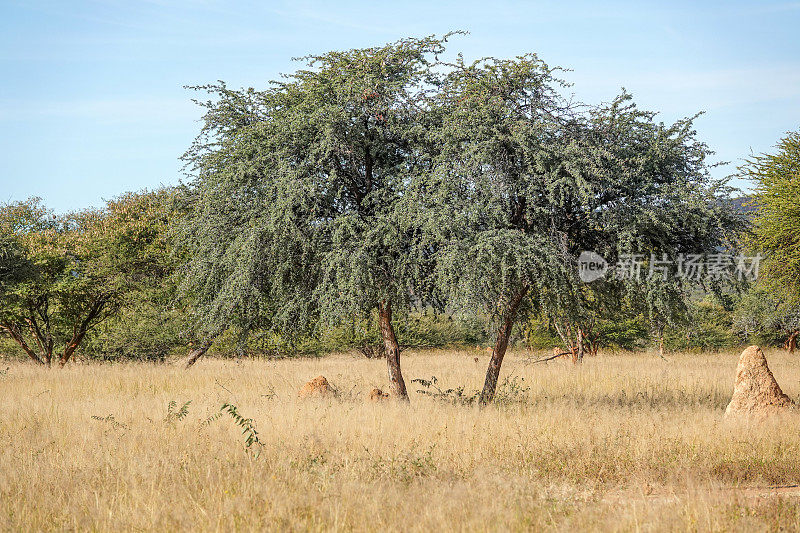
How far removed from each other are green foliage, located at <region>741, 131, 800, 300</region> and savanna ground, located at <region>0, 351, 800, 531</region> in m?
8.83

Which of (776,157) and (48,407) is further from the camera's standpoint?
(776,157)

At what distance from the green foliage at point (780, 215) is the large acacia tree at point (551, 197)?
9637 millimetres

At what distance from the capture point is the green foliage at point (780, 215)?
2197 cm

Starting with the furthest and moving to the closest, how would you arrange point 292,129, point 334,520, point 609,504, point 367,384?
1. point 367,384
2. point 292,129
3. point 609,504
4. point 334,520

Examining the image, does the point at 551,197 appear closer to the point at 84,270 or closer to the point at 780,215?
the point at 780,215

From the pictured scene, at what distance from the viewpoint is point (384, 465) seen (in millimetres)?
8805

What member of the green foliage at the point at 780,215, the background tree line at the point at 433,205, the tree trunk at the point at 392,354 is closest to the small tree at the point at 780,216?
the green foliage at the point at 780,215

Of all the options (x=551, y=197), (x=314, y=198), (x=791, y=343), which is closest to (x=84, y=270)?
(x=314, y=198)

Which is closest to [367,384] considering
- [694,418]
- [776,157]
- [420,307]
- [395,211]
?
[420,307]

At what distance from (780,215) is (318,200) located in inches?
644

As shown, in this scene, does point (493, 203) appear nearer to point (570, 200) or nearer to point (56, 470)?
point (570, 200)

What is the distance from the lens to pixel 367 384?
1881cm

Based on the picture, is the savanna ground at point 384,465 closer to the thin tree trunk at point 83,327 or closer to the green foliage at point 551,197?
the green foliage at point 551,197

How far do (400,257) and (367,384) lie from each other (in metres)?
6.03
